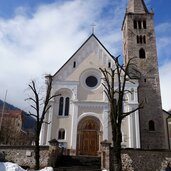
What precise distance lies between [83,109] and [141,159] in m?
9.75

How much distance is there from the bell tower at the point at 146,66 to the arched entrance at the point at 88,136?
18.1 ft

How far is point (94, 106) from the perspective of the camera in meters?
27.4

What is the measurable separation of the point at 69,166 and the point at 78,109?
28.0 feet

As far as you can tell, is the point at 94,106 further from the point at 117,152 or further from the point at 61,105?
the point at 117,152

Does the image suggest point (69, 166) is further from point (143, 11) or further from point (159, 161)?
point (143, 11)

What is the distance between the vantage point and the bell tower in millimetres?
28606

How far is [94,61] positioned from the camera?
30047 mm

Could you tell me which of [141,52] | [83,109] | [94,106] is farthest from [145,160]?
[141,52]

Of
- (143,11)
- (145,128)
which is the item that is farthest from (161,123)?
(143,11)

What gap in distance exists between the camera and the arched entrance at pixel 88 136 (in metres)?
26.1

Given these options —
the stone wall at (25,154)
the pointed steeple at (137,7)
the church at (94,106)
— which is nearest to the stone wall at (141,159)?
the stone wall at (25,154)

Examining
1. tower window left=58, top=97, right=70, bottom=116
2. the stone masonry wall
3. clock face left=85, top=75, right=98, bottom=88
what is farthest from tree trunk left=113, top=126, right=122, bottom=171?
clock face left=85, top=75, right=98, bottom=88

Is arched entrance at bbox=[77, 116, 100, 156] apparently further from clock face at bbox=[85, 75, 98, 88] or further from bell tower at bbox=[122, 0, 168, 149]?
bell tower at bbox=[122, 0, 168, 149]

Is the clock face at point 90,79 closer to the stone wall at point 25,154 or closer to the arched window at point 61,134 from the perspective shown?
the arched window at point 61,134
